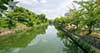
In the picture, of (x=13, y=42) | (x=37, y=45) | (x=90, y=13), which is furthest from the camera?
(x=13, y=42)

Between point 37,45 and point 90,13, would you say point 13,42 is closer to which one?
point 37,45

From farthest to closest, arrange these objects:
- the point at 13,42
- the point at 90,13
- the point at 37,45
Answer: the point at 13,42
the point at 90,13
the point at 37,45

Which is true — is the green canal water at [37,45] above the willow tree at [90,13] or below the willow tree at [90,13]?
below

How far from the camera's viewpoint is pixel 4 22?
138ft

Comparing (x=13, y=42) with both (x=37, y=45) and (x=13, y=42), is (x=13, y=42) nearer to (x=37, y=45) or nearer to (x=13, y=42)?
(x=13, y=42)

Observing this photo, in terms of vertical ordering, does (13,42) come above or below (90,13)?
below

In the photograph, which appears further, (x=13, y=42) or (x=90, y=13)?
(x=13, y=42)

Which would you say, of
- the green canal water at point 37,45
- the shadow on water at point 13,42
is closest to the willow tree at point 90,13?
the green canal water at point 37,45

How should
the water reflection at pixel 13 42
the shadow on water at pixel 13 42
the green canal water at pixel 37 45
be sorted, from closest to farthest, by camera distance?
the green canal water at pixel 37 45, the shadow on water at pixel 13 42, the water reflection at pixel 13 42

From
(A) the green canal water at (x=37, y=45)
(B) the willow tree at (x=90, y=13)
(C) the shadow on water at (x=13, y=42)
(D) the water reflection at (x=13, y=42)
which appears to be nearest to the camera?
(A) the green canal water at (x=37, y=45)

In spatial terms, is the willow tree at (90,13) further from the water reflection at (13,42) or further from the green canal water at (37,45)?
the water reflection at (13,42)

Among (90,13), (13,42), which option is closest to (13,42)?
(13,42)

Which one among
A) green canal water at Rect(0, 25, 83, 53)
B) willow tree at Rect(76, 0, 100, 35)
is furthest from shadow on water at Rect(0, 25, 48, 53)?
willow tree at Rect(76, 0, 100, 35)

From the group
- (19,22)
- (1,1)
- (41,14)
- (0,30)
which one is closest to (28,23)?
(19,22)
